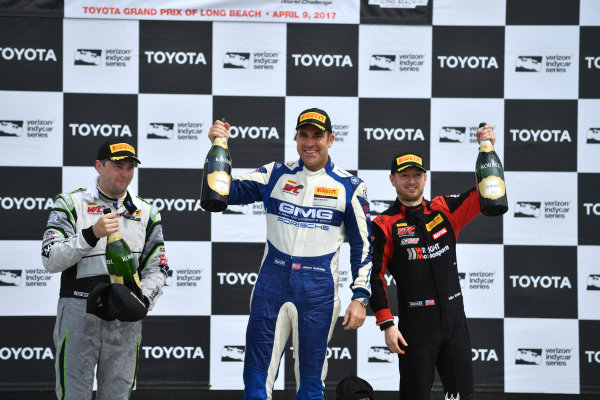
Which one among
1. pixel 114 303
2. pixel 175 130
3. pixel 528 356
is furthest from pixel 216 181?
pixel 528 356

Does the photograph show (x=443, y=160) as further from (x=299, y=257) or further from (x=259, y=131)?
(x=299, y=257)

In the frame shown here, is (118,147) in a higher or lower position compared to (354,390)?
higher

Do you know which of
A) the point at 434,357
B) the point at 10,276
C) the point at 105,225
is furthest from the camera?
the point at 10,276

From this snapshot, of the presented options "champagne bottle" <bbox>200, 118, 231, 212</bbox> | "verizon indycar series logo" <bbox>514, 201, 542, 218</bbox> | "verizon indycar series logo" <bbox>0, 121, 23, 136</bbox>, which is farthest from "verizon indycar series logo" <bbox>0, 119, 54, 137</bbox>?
"verizon indycar series logo" <bbox>514, 201, 542, 218</bbox>

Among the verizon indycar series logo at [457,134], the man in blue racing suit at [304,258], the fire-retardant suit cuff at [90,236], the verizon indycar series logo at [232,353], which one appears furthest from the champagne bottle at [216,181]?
the verizon indycar series logo at [457,134]

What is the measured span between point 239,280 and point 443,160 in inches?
59.6

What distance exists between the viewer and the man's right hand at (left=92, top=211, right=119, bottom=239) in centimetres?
221

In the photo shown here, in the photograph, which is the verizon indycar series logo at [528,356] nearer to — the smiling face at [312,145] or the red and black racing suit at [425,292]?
the red and black racing suit at [425,292]

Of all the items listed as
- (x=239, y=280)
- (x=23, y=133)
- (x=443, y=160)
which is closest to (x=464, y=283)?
(x=443, y=160)

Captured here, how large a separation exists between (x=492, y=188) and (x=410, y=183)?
36cm

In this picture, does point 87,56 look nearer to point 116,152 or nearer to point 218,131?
point 116,152

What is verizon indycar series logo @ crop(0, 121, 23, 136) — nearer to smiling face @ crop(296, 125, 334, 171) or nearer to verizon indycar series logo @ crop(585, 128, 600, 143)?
smiling face @ crop(296, 125, 334, 171)

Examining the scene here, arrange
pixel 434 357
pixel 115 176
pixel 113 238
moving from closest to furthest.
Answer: pixel 113 238 → pixel 115 176 → pixel 434 357

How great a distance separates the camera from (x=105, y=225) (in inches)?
86.9
